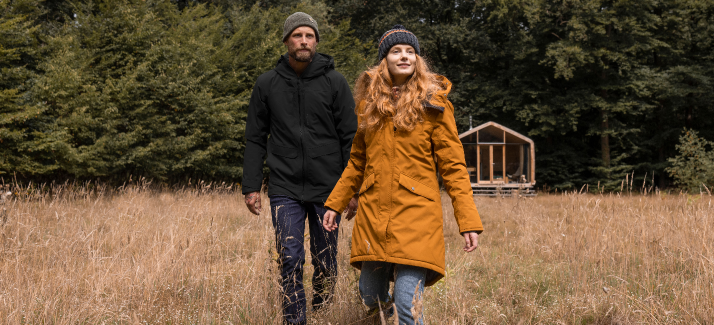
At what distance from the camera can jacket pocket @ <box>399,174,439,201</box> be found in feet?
7.47

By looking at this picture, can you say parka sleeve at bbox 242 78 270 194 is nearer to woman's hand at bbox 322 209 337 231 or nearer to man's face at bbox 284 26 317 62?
man's face at bbox 284 26 317 62

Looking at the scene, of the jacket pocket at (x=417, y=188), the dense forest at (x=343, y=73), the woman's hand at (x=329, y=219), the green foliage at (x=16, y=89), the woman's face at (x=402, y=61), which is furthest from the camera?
the dense forest at (x=343, y=73)

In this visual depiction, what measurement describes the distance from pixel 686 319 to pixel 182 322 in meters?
3.14

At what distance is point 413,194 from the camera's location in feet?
7.52

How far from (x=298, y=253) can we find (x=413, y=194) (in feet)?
3.39

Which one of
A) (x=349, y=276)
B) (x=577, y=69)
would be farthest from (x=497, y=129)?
(x=349, y=276)

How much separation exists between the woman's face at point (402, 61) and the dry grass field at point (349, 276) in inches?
50.3

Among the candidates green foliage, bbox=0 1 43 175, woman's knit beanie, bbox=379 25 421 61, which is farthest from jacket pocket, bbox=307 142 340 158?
green foliage, bbox=0 1 43 175

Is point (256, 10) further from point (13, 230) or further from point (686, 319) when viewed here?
point (686, 319)

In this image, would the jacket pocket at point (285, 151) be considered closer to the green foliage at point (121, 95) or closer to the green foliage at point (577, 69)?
the green foliage at point (121, 95)

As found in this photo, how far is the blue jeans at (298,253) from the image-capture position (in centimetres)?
294

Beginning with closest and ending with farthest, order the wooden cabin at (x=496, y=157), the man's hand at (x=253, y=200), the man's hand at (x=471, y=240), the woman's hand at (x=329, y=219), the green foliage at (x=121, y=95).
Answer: the man's hand at (x=471, y=240), the woman's hand at (x=329, y=219), the man's hand at (x=253, y=200), the green foliage at (x=121, y=95), the wooden cabin at (x=496, y=157)

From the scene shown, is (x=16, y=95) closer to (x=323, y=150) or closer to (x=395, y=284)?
(x=323, y=150)

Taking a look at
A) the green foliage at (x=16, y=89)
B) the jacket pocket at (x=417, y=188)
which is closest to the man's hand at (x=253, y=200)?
the jacket pocket at (x=417, y=188)
